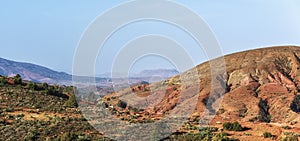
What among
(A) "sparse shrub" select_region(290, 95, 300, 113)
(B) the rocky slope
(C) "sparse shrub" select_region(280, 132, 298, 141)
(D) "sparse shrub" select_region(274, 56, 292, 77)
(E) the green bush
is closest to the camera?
(C) "sparse shrub" select_region(280, 132, 298, 141)

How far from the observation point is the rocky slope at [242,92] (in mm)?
86750

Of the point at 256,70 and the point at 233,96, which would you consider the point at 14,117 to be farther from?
the point at 256,70

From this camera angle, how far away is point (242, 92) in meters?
98.2

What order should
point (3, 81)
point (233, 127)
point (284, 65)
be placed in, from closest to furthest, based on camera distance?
point (233, 127), point (3, 81), point (284, 65)

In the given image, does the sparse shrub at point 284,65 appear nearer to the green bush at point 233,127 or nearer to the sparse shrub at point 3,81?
the green bush at point 233,127

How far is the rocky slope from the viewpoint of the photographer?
86.8 metres

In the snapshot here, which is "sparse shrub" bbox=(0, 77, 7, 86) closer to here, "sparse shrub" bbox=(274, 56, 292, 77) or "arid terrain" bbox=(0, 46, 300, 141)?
"arid terrain" bbox=(0, 46, 300, 141)

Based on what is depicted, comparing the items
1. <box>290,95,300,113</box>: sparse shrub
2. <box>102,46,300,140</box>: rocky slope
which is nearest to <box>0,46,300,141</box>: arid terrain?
<box>102,46,300,140</box>: rocky slope

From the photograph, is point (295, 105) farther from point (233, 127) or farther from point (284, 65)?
point (233, 127)

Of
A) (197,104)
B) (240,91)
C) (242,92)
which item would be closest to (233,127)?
(197,104)

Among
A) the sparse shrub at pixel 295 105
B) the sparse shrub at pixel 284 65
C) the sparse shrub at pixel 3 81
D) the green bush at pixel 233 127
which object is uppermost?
the sparse shrub at pixel 284 65

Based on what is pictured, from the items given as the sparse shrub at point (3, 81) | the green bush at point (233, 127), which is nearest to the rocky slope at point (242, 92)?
the sparse shrub at point (3, 81)

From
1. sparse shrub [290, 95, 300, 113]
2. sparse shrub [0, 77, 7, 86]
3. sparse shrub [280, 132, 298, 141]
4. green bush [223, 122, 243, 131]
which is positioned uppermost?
sparse shrub [0, 77, 7, 86]

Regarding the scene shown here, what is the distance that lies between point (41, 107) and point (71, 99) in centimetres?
495
